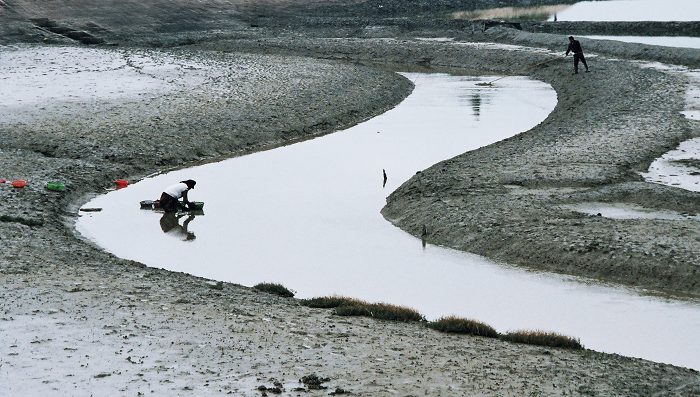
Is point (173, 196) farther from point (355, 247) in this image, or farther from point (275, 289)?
point (275, 289)

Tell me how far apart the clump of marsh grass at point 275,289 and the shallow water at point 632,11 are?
208 ft

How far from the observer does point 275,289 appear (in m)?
18.5

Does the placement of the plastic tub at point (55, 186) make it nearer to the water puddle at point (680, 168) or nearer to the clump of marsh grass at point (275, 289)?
the clump of marsh grass at point (275, 289)

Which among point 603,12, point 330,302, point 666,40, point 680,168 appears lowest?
point 603,12

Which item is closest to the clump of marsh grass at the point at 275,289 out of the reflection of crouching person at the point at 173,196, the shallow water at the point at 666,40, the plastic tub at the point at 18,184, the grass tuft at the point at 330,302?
the grass tuft at the point at 330,302

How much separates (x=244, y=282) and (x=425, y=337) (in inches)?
210

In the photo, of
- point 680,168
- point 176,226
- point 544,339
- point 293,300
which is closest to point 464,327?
point 544,339

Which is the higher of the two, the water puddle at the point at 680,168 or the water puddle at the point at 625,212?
the water puddle at the point at 625,212

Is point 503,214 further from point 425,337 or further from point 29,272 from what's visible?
point 29,272

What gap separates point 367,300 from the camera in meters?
18.5

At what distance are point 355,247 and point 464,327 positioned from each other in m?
6.84

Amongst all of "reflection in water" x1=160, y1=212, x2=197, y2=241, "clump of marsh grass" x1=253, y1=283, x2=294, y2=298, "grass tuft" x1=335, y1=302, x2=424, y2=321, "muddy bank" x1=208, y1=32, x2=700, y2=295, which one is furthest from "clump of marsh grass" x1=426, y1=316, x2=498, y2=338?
"reflection in water" x1=160, y1=212, x2=197, y2=241

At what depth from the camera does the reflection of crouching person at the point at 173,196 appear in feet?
82.9

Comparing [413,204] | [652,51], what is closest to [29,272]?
[413,204]
